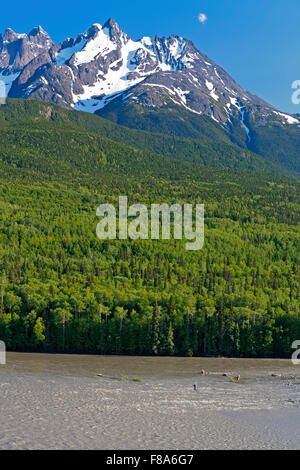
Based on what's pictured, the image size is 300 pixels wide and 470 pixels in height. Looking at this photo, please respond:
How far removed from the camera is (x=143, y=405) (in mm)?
77562

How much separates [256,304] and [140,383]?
209 ft

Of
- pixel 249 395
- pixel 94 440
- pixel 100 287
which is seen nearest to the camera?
pixel 94 440

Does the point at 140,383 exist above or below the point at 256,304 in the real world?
below

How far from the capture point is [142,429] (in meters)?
64.4

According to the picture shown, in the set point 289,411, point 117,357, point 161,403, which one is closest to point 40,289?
point 117,357

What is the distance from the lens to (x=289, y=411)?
255 feet

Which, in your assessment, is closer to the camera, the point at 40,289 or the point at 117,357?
the point at 117,357

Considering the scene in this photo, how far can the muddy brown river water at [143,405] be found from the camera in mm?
60094

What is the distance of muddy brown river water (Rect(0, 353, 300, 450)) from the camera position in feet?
197

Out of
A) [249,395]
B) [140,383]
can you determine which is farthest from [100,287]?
[249,395]

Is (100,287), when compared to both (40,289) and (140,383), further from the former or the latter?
(140,383)
